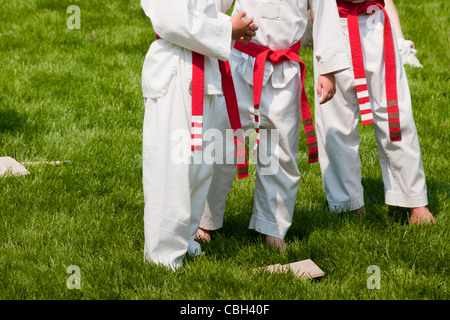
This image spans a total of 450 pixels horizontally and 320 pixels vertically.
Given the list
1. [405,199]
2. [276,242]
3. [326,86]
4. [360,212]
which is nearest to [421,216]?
[405,199]

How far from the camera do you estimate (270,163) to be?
323 centimetres

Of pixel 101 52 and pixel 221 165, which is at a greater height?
pixel 101 52

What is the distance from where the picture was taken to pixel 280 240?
130 inches

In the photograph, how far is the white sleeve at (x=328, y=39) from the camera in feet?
9.95

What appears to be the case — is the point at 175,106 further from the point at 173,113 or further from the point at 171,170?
the point at 171,170

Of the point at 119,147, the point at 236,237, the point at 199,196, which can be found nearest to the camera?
the point at 199,196

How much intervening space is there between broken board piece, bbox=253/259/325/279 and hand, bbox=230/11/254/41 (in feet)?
3.71

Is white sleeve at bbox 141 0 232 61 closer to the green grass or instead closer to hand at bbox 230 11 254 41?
hand at bbox 230 11 254 41

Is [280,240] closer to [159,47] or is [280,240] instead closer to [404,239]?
[404,239]

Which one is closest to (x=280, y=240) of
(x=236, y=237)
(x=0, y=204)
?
(x=236, y=237)

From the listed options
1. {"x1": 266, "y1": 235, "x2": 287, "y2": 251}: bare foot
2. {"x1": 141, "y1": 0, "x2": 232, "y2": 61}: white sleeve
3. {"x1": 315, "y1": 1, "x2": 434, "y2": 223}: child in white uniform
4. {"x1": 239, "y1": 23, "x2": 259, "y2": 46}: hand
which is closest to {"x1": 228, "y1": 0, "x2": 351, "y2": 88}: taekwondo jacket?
{"x1": 239, "y1": 23, "x2": 259, "y2": 46}: hand

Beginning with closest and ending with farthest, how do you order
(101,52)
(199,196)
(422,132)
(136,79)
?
(199,196)
(422,132)
(136,79)
(101,52)

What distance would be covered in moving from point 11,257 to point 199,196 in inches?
40.2

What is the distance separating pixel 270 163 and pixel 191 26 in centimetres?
96
